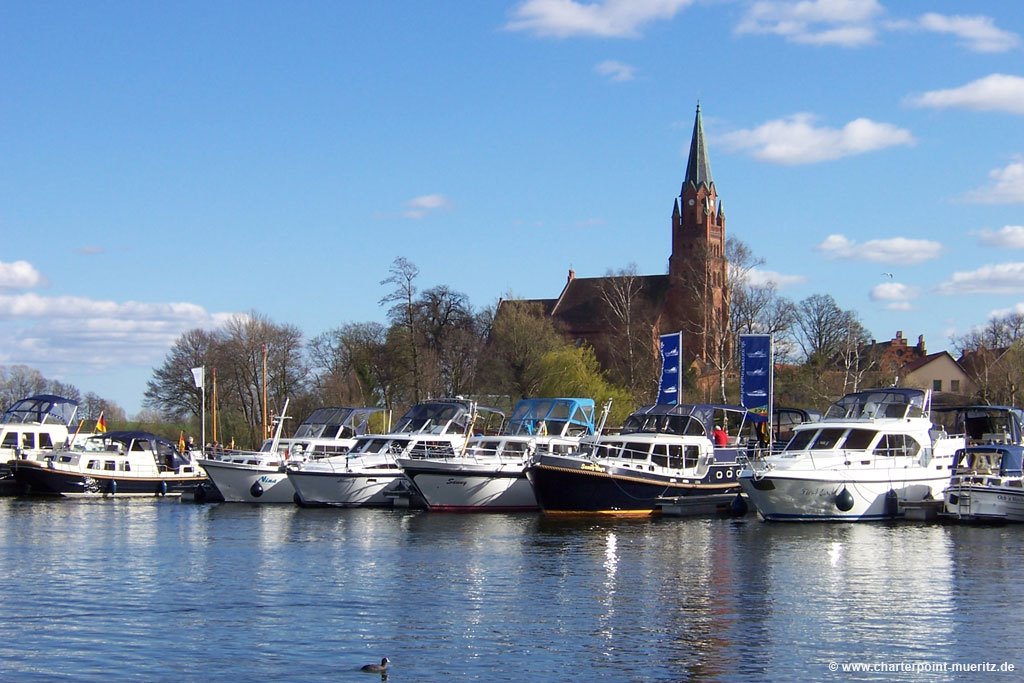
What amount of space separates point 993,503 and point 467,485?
17.6 meters

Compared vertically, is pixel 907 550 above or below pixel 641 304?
below

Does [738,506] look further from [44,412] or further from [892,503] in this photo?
[44,412]

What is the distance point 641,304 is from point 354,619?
9707cm

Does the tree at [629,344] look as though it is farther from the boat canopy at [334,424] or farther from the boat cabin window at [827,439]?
the boat cabin window at [827,439]

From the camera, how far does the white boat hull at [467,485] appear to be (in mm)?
45438

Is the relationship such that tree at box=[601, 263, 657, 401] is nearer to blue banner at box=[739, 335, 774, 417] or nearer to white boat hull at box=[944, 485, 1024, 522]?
blue banner at box=[739, 335, 774, 417]

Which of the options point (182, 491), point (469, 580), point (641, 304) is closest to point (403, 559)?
point (469, 580)

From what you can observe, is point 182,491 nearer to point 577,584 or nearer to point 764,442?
point 764,442

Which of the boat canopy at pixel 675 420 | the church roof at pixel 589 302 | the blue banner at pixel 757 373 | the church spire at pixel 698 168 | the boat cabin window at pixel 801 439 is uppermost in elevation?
the church spire at pixel 698 168

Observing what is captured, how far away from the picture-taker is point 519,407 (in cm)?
5347

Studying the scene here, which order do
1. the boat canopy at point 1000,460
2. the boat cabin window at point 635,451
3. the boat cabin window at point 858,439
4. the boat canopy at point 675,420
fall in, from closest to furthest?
the boat cabin window at point 858,439 → the boat canopy at point 1000,460 → the boat cabin window at point 635,451 → the boat canopy at point 675,420

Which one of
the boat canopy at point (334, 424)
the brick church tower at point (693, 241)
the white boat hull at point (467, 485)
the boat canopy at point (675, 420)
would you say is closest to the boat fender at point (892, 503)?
the boat canopy at point (675, 420)

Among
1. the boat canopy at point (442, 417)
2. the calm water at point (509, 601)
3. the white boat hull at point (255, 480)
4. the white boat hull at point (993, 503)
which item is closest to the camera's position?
the calm water at point (509, 601)

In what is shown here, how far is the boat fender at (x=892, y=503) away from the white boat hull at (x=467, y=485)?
12057 mm
